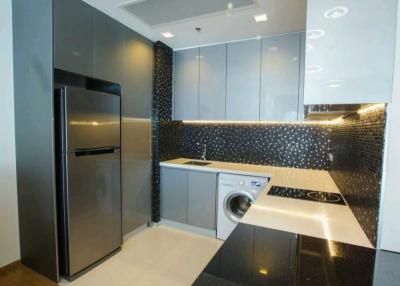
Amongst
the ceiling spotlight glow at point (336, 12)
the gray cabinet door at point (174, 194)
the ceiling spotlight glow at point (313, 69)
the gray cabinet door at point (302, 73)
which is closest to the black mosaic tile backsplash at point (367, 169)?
the ceiling spotlight glow at point (313, 69)

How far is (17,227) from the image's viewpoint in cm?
208

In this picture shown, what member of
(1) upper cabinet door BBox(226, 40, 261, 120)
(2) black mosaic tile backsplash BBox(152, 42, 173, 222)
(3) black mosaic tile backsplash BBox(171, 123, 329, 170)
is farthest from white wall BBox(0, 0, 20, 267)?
(1) upper cabinet door BBox(226, 40, 261, 120)

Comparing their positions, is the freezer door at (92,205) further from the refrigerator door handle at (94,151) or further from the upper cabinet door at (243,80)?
the upper cabinet door at (243,80)

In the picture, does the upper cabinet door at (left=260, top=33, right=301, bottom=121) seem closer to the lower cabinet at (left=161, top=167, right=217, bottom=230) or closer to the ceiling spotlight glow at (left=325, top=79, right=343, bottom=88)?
the lower cabinet at (left=161, top=167, right=217, bottom=230)

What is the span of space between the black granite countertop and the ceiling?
1882 mm

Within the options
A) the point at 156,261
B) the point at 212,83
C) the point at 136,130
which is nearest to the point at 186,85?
the point at 212,83

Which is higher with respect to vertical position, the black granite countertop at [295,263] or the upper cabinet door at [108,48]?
the upper cabinet door at [108,48]

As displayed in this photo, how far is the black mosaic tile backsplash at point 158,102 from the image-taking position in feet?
9.45

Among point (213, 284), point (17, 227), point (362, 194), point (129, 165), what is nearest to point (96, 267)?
point (17, 227)

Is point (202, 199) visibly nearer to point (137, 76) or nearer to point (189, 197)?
point (189, 197)

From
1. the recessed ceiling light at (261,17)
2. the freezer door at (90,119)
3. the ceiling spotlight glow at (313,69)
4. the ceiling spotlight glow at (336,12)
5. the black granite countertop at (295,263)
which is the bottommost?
the black granite countertop at (295,263)

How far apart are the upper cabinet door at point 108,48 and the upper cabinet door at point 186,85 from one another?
92 centimetres

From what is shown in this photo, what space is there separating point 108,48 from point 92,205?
5.26 feet

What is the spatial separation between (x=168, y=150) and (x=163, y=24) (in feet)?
5.37
